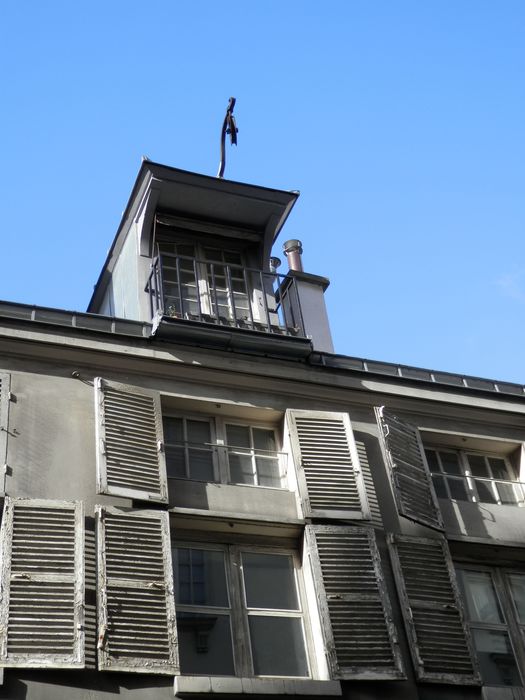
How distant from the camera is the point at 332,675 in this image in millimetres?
10594

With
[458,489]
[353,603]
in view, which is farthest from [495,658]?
[458,489]

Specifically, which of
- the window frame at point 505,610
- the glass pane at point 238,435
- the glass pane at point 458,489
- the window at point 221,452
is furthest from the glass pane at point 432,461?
the glass pane at point 238,435

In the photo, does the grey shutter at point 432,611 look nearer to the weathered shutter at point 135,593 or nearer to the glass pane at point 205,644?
the glass pane at point 205,644

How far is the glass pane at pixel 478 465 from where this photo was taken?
14.0m

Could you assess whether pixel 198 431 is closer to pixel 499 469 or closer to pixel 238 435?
pixel 238 435

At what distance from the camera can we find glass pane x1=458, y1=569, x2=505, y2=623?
12305mm

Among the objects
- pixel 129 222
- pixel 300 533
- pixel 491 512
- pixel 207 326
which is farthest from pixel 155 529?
pixel 129 222

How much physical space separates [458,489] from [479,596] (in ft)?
5.19

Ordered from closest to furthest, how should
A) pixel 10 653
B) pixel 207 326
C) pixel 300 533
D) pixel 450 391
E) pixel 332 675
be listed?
pixel 10 653 < pixel 332 675 < pixel 300 533 < pixel 207 326 < pixel 450 391

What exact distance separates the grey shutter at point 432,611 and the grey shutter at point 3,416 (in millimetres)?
4585

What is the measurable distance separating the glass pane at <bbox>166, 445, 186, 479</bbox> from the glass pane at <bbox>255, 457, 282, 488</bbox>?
0.95 meters

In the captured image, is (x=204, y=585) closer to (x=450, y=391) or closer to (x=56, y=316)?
(x=56, y=316)

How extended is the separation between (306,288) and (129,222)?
9.54 ft

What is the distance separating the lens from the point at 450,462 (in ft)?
45.8
